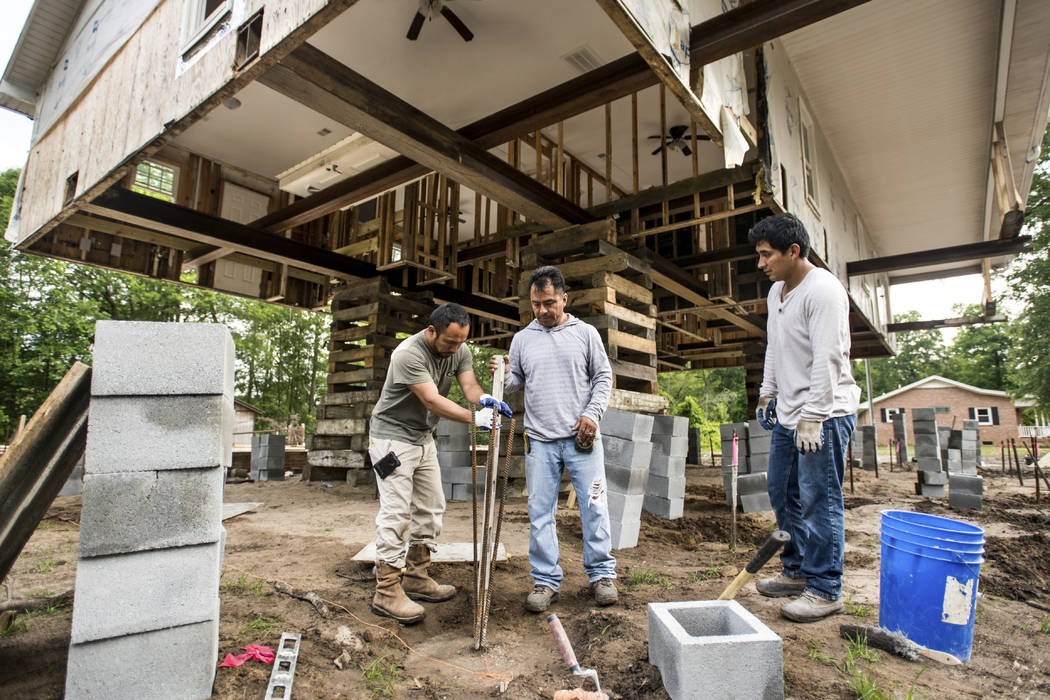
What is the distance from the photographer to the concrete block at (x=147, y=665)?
6.51 feet

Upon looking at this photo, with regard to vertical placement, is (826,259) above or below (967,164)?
below

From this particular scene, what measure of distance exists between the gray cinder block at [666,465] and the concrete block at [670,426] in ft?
0.80

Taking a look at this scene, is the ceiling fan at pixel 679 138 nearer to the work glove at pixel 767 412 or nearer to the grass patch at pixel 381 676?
the work glove at pixel 767 412

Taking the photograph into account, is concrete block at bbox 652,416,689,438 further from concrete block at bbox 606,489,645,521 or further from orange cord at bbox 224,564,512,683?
orange cord at bbox 224,564,512,683

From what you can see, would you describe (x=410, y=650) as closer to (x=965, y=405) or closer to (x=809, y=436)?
(x=809, y=436)

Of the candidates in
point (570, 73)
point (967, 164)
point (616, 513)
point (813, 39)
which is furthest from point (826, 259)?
point (616, 513)

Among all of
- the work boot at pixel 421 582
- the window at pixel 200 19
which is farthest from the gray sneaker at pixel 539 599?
the window at pixel 200 19

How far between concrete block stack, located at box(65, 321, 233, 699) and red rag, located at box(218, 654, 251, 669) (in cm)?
19

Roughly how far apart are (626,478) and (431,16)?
4.61m

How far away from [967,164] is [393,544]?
10003 mm

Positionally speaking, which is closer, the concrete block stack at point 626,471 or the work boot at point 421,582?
the work boot at point 421,582

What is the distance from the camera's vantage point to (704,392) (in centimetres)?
4422

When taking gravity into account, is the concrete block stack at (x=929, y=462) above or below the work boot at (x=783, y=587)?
above

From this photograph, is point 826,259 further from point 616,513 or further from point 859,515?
point 616,513
